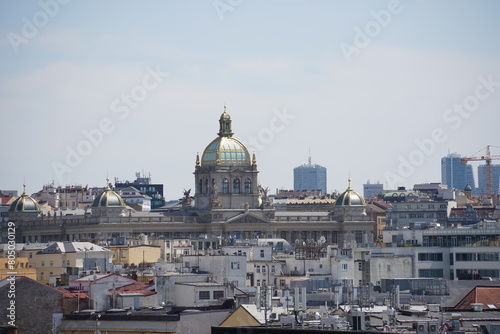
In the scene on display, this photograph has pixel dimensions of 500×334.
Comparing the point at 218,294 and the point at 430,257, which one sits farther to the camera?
the point at 430,257

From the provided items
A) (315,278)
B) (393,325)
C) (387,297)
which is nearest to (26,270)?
(315,278)

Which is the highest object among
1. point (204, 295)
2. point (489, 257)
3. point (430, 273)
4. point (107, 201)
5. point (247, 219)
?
point (107, 201)

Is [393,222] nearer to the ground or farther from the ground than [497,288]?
farther from the ground

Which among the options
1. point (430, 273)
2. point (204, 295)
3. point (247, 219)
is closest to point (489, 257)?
point (430, 273)

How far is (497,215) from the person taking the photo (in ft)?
650

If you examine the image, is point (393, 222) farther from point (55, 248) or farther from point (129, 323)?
point (129, 323)

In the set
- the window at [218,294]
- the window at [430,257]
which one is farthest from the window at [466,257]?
the window at [218,294]

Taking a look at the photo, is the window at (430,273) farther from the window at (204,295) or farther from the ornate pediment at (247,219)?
the ornate pediment at (247,219)

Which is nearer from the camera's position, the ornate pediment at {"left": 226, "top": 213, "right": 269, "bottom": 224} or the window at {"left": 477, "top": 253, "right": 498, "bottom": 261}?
the window at {"left": 477, "top": 253, "right": 498, "bottom": 261}

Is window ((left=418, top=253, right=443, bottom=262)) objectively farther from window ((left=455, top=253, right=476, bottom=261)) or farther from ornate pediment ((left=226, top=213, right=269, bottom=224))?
ornate pediment ((left=226, top=213, right=269, bottom=224))

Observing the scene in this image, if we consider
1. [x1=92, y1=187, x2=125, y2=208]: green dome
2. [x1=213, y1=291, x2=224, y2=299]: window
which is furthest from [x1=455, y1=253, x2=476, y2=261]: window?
[x1=92, y1=187, x2=125, y2=208]: green dome

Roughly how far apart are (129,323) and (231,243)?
74939 millimetres

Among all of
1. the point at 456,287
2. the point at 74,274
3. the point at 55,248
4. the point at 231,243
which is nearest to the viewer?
the point at 456,287

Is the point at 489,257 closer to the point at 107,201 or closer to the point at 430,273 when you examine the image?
the point at 430,273
